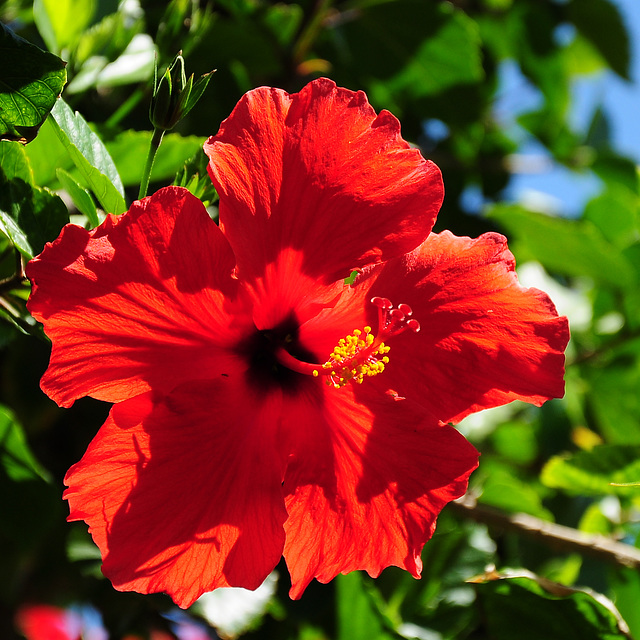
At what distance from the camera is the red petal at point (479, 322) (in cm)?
103

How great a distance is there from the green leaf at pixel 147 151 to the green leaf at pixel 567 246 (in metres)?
0.97

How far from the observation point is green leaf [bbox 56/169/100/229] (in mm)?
915

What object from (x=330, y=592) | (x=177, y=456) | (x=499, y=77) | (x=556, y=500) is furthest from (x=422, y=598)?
(x=499, y=77)

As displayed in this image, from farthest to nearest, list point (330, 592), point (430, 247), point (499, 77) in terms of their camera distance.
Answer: point (499, 77) → point (330, 592) → point (430, 247)

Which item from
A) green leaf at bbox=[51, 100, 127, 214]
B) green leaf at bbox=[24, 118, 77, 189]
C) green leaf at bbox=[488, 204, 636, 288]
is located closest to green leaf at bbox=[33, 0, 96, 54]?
green leaf at bbox=[24, 118, 77, 189]

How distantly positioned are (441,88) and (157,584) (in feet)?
5.04

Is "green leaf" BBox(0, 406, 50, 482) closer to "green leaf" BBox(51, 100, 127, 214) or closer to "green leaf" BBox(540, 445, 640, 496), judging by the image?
"green leaf" BBox(51, 100, 127, 214)

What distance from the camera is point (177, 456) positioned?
0.97 m

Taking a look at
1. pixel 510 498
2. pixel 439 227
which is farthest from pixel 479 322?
pixel 439 227

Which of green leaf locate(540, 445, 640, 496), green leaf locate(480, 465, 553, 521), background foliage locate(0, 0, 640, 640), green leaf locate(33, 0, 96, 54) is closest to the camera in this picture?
background foliage locate(0, 0, 640, 640)

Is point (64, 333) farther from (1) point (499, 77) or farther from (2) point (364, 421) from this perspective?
(1) point (499, 77)

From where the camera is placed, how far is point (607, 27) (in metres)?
2.54

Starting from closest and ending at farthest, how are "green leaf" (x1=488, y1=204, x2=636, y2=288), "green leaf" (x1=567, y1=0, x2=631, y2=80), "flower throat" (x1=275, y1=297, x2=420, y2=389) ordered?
1. "flower throat" (x1=275, y1=297, x2=420, y2=389)
2. "green leaf" (x1=488, y1=204, x2=636, y2=288)
3. "green leaf" (x1=567, y1=0, x2=631, y2=80)

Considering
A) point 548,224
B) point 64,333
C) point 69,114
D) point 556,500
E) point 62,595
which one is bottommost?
point 62,595
